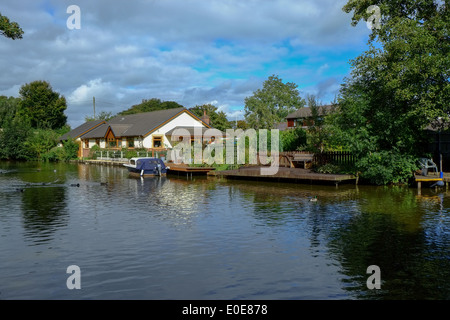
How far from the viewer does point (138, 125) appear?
2467 inches

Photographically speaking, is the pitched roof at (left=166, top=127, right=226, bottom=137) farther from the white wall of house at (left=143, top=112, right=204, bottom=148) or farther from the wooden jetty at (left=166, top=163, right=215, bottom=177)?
the wooden jetty at (left=166, top=163, right=215, bottom=177)

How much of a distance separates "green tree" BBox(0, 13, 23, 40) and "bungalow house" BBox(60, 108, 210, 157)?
43.9m

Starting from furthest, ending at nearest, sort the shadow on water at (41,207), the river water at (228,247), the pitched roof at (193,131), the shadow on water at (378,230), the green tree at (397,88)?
the pitched roof at (193,131)
the green tree at (397,88)
the shadow on water at (41,207)
the shadow on water at (378,230)
the river water at (228,247)

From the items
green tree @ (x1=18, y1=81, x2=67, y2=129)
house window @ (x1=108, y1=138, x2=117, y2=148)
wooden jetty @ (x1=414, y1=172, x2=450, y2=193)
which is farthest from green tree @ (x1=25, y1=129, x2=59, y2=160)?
wooden jetty @ (x1=414, y1=172, x2=450, y2=193)

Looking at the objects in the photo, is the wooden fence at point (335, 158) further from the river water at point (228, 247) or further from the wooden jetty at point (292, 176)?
the river water at point (228, 247)

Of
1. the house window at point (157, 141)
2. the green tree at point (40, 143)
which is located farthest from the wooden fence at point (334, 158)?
the green tree at point (40, 143)

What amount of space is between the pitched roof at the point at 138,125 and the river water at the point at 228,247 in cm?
3712

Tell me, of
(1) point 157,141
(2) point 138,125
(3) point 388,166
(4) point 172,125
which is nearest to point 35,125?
(2) point 138,125

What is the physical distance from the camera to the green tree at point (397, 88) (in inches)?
842

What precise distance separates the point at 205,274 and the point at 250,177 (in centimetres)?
2262

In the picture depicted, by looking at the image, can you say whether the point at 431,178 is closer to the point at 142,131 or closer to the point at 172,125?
the point at 172,125

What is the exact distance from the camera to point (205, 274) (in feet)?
31.9

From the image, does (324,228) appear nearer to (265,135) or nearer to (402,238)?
(402,238)
